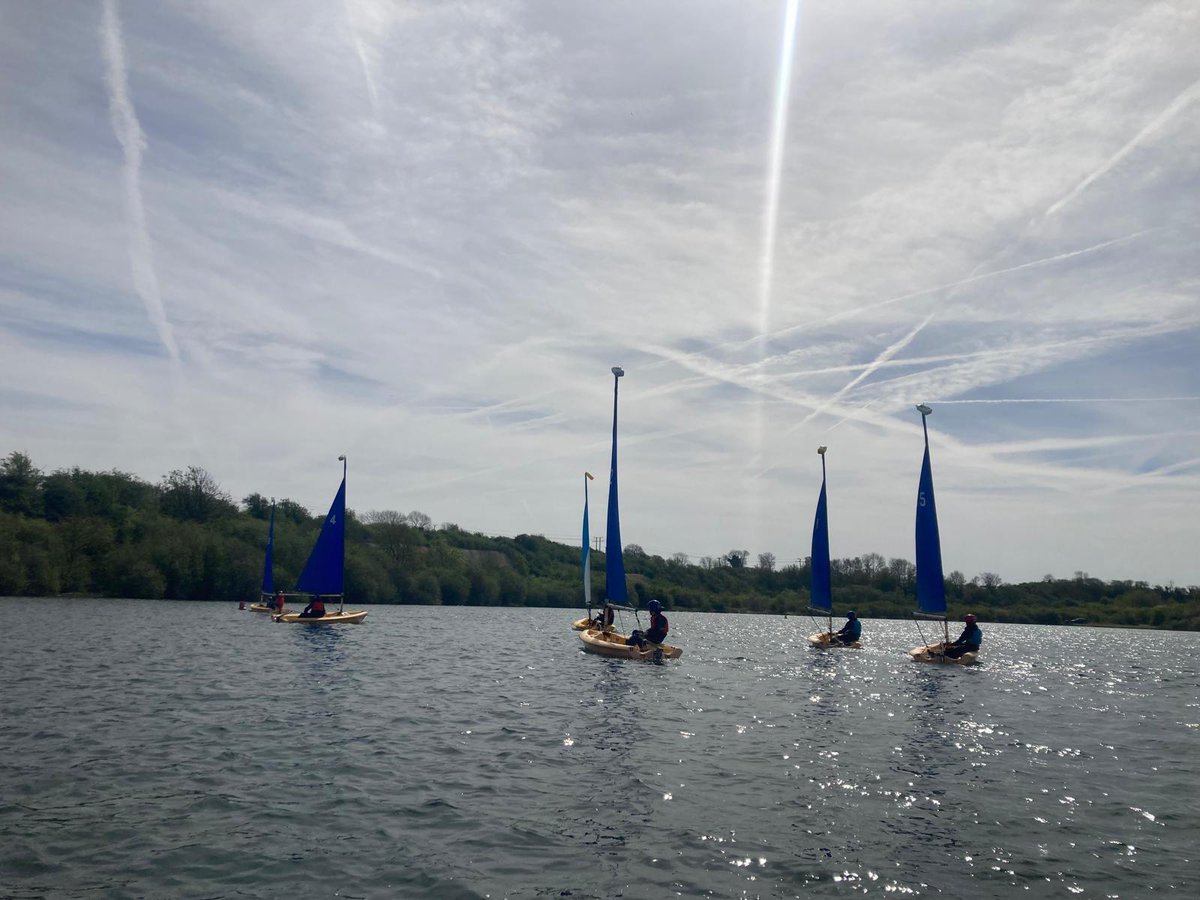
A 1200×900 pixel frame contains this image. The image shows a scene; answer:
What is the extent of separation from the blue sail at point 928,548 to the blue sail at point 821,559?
6.66 meters

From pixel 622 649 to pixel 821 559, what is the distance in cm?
1909

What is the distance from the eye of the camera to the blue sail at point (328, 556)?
154 ft

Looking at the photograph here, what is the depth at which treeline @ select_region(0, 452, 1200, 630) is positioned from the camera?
75.4 m

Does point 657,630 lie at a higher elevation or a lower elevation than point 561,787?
higher

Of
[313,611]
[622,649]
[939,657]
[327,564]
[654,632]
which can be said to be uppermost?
[327,564]

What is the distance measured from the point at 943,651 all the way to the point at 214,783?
3452 centimetres

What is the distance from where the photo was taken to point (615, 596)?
3353 centimetres

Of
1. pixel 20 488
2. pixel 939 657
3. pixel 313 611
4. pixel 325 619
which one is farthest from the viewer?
pixel 20 488

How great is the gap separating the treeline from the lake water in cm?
3612

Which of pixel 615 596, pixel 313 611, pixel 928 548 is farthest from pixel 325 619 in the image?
A: pixel 928 548

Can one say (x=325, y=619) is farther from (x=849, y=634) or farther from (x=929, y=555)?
(x=929, y=555)

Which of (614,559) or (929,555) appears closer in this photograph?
(614,559)

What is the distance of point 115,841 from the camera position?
31.8 feet

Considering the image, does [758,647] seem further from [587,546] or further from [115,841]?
[115,841]
